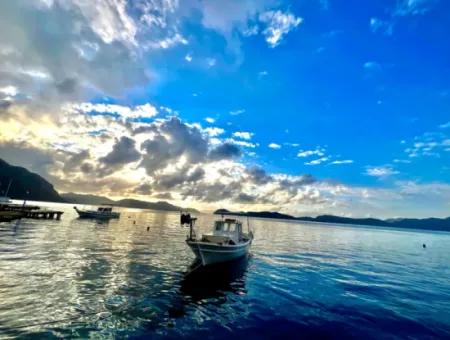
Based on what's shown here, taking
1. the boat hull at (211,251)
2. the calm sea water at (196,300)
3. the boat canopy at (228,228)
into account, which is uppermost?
the boat canopy at (228,228)

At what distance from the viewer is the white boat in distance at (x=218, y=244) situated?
29438 mm

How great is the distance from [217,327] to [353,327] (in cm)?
890

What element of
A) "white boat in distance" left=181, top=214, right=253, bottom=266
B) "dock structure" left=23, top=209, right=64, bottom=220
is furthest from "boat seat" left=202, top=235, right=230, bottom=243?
"dock structure" left=23, top=209, right=64, bottom=220

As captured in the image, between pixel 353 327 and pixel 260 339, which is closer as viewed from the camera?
pixel 260 339

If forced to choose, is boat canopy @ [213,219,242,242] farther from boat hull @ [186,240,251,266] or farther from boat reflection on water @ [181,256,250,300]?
boat hull @ [186,240,251,266]

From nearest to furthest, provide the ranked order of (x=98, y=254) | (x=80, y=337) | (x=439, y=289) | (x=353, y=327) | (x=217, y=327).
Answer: (x=80, y=337) → (x=217, y=327) → (x=353, y=327) → (x=439, y=289) → (x=98, y=254)

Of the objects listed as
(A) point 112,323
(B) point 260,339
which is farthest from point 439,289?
(A) point 112,323

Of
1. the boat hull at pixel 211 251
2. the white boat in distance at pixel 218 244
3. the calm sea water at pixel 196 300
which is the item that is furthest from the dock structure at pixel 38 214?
the boat hull at pixel 211 251

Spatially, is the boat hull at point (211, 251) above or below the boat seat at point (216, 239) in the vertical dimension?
below

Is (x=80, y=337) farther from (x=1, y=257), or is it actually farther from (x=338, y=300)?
(x=1, y=257)

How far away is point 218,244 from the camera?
98.8ft

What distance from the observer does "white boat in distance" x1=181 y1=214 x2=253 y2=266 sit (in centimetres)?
2944

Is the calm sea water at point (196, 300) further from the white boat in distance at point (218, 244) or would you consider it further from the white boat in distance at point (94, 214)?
the white boat in distance at point (94, 214)

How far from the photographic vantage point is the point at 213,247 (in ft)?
96.8
